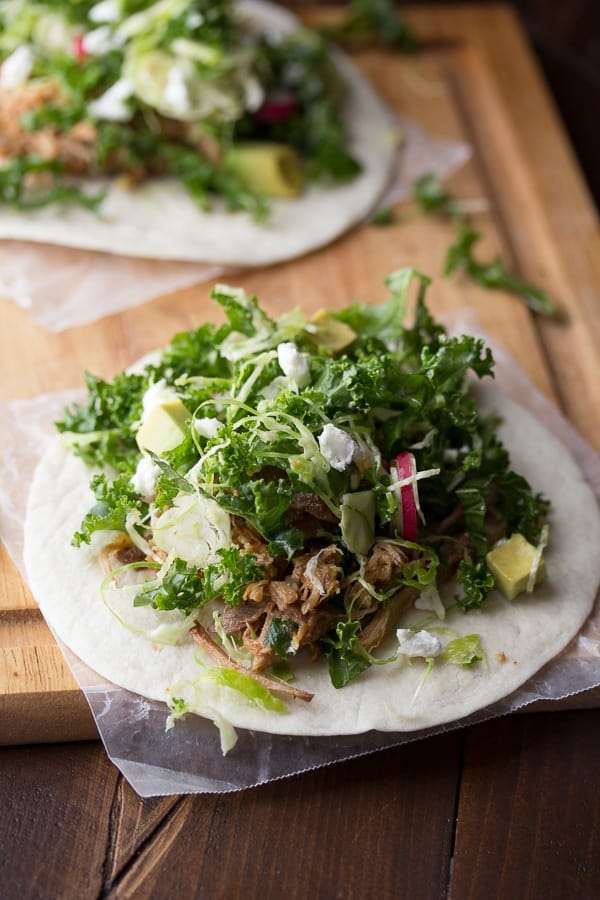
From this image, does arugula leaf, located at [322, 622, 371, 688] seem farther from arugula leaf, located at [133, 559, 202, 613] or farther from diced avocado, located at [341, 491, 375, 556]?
arugula leaf, located at [133, 559, 202, 613]

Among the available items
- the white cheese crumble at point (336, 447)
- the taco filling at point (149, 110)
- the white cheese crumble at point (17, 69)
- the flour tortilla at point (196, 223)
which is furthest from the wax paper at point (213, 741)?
the white cheese crumble at point (17, 69)

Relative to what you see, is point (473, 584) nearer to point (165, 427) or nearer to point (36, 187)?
point (165, 427)

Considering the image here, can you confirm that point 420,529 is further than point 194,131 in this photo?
No

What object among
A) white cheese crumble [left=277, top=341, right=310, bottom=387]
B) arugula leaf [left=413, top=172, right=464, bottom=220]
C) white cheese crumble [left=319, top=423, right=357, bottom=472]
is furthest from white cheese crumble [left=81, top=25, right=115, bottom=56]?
white cheese crumble [left=319, top=423, right=357, bottom=472]

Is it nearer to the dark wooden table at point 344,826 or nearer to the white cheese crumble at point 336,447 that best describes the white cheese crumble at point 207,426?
the white cheese crumble at point 336,447

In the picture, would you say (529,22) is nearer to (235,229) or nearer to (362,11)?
(362,11)

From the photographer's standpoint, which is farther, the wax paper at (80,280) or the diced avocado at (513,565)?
the wax paper at (80,280)

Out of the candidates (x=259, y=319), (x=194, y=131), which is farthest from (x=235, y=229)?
(x=259, y=319)
